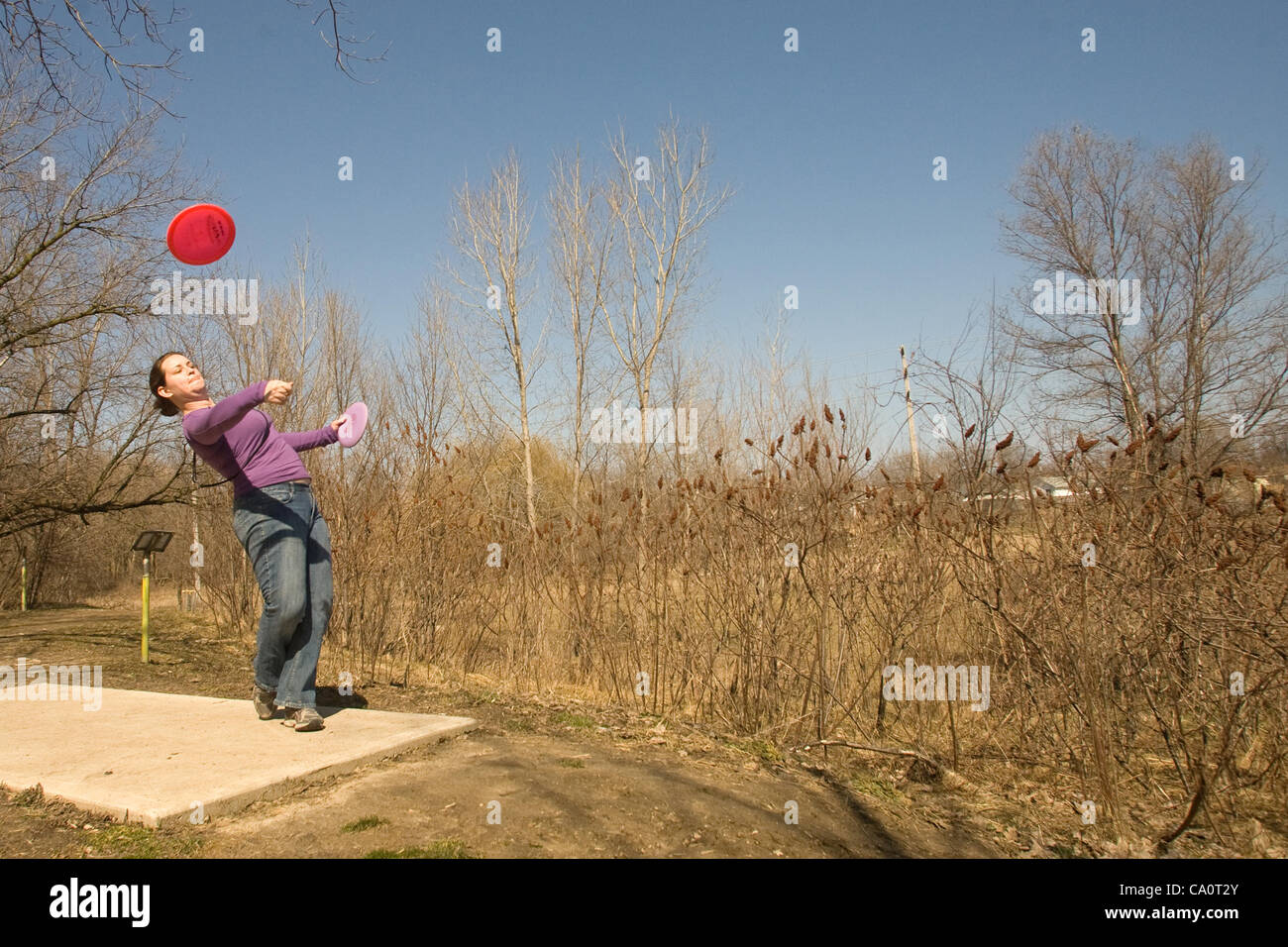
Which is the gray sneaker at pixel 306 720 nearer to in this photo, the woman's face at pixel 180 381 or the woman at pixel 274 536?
the woman at pixel 274 536

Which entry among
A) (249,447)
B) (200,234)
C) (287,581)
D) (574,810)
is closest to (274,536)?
(287,581)

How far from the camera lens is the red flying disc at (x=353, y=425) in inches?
149

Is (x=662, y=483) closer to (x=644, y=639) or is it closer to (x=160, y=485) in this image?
(x=644, y=639)

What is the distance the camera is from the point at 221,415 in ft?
11.1

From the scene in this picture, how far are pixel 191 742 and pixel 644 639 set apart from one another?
3366 millimetres

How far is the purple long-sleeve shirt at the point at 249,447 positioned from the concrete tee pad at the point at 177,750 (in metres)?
1.11

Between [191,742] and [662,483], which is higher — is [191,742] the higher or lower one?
the lower one

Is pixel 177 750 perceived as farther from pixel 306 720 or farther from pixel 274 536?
pixel 274 536

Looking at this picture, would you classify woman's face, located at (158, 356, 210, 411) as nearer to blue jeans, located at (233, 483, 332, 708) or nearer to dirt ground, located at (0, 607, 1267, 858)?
blue jeans, located at (233, 483, 332, 708)
